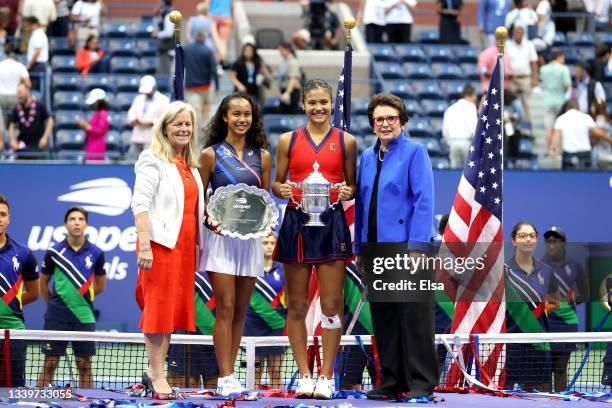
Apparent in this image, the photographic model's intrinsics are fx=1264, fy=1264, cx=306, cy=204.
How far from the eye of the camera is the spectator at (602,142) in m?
17.0

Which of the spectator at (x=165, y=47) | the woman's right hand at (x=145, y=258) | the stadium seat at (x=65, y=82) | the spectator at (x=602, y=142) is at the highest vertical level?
the spectator at (x=165, y=47)

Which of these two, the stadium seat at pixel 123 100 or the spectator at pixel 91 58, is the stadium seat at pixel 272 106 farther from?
the spectator at pixel 91 58

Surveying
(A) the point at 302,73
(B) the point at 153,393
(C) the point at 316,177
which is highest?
(A) the point at 302,73

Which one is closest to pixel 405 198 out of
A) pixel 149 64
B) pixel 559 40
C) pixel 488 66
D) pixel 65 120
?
pixel 65 120

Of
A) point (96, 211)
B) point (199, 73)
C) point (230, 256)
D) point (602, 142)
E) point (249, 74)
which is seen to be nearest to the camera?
point (230, 256)

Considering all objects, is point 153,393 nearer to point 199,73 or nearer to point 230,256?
point 230,256

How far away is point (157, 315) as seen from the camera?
823 centimetres

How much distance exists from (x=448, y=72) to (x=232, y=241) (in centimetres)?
1273


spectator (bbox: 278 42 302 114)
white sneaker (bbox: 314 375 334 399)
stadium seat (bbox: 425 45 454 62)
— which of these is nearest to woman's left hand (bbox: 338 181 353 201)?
white sneaker (bbox: 314 375 334 399)

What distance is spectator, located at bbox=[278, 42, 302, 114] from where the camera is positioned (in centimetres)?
1838

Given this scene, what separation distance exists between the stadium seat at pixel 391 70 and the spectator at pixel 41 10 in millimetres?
5346

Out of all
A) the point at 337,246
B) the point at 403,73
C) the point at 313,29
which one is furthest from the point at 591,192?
the point at 337,246

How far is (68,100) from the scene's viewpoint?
60.2ft

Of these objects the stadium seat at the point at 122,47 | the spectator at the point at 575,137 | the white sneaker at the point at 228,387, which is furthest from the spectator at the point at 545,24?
the white sneaker at the point at 228,387
